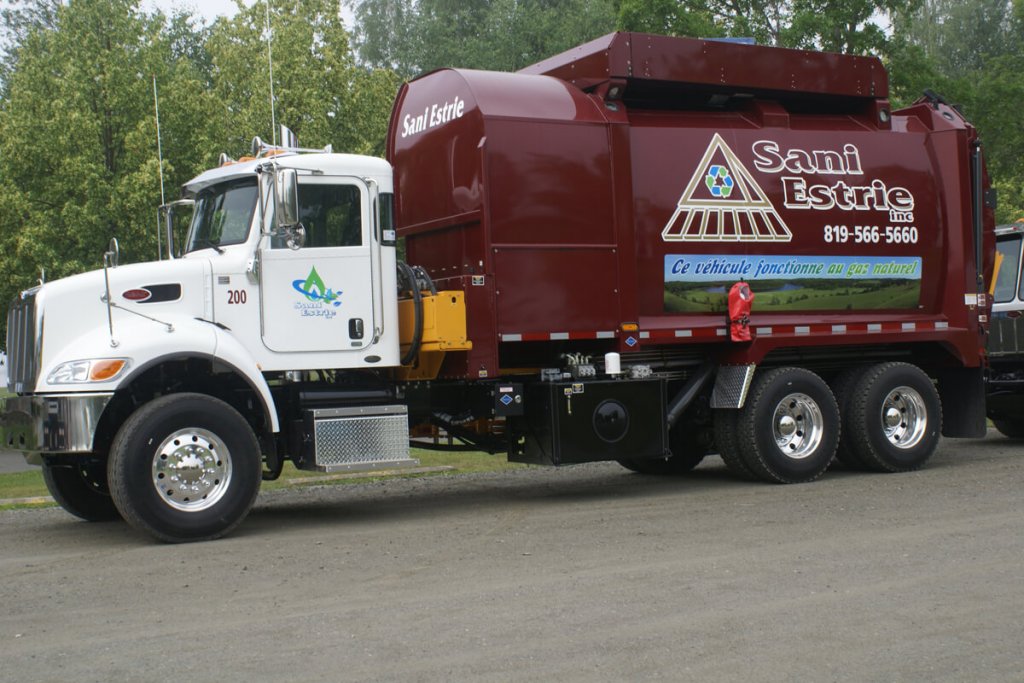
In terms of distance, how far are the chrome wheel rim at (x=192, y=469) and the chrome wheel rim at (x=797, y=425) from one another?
5551mm

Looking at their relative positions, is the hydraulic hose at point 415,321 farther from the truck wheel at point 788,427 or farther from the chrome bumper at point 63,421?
the truck wheel at point 788,427

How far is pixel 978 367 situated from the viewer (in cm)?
1389

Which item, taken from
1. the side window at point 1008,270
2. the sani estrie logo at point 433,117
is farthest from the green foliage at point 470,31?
the sani estrie logo at point 433,117

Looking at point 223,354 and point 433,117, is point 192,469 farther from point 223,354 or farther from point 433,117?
point 433,117

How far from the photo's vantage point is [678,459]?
46.4 feet

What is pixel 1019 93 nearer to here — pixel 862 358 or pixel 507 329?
pixel 862 358

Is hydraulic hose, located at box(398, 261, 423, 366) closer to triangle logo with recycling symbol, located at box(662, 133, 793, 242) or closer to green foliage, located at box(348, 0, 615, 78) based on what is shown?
triangle logo with recycling symbol, located at box(662, 133, 793, 242)

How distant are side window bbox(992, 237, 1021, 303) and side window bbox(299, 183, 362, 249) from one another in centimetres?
955

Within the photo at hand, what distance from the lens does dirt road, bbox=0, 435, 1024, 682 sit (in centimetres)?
588

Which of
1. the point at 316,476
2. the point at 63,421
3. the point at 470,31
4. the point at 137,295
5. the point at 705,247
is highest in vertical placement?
the point at 470,31

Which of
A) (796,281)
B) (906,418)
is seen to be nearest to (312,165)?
(796,281)

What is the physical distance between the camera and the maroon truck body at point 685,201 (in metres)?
11.2

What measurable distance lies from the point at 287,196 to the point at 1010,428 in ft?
37.2

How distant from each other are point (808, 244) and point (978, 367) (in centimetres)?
269
